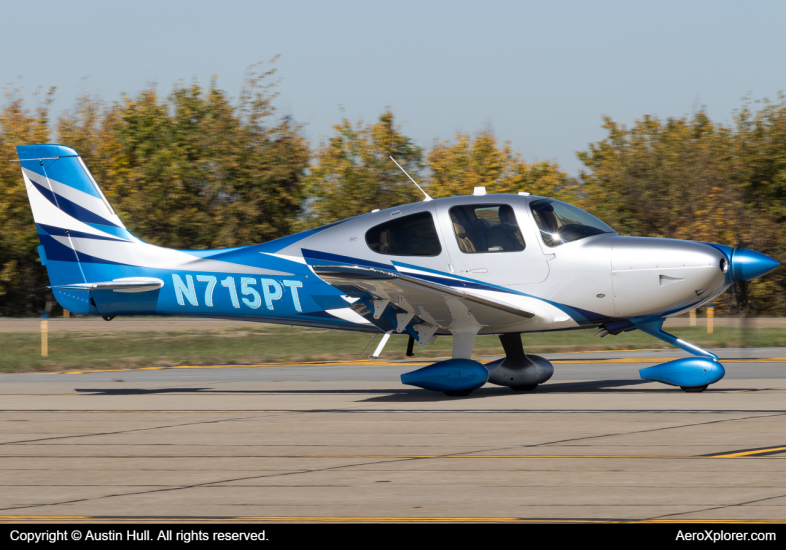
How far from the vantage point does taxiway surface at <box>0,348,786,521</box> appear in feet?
17.4

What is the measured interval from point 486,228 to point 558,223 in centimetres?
88

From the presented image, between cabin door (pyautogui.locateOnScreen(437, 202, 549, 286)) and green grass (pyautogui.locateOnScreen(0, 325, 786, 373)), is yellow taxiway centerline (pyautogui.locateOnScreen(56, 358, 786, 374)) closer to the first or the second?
green grass (pyautogui.locateOnScreen(0, 325, 786, 373))

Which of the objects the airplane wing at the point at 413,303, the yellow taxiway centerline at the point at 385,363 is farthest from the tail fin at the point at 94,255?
the yellow taxiway centerline at the point at 385,363

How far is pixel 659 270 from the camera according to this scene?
10.5 meters

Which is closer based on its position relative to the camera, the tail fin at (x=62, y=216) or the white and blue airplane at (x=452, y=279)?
the white and blue airplane at (x=452, y=279)

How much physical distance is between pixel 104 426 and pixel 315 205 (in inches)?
1083

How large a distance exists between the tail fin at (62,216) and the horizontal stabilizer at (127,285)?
364 mm

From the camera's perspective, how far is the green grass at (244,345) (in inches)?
701

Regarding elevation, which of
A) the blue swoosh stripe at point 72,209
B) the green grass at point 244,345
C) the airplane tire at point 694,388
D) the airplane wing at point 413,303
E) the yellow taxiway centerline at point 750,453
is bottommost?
the green grass at point 244,345

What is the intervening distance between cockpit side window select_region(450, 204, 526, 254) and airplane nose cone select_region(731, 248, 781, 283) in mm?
2461

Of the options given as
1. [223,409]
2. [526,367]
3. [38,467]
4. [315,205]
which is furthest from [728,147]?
[38,467]

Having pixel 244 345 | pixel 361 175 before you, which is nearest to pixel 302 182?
pixel 361 175

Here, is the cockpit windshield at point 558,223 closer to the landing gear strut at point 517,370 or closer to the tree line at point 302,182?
the landing gear strut at point 517,370

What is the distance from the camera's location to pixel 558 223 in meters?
10.9
